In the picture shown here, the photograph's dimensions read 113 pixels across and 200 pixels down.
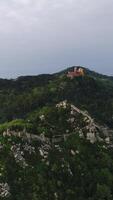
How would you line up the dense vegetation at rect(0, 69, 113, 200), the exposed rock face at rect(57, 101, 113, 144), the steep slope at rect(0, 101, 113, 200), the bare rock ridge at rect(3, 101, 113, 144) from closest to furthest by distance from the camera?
the dense vegetation at rect(0, 69, 113, 200) → the steep slope at rect(0, 101, 113, 200) → the bare rock ridge at rect(3, 101, 113, 144) → the exposed rock face at rect(57, 101, 113, 144)

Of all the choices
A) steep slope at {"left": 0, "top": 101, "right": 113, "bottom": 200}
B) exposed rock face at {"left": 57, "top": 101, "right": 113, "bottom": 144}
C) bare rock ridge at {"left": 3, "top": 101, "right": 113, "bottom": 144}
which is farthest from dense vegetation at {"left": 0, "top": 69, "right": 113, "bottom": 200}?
exposed rock face at {"left": 57, "top": 101, "right": 113, "bottom": 144}

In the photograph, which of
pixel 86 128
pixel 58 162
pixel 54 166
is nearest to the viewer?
pixel 54 166

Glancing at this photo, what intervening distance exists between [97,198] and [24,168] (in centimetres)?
1390

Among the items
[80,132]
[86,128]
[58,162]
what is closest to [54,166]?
[58,162]

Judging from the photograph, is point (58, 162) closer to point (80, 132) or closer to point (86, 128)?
point (80, 132)

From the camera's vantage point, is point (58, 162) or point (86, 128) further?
point (86, 128)

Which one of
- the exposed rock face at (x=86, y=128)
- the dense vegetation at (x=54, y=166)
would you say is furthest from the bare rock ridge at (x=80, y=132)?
the dense vegetation at (x=54, y=166)

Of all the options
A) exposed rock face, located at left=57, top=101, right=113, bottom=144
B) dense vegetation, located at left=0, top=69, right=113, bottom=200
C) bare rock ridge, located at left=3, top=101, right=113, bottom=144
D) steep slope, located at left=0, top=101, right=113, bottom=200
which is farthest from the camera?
exposed rock face, located at left=57, top=101, right=113, bottom=144

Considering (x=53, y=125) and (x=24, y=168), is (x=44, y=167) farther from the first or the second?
(x=53, y=125)

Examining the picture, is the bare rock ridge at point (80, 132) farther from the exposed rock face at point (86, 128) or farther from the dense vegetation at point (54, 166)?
the dense vegetation at point (54, 166)

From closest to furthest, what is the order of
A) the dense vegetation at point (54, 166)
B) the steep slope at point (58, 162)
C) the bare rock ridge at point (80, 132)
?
the dense vegetation at point (54, 166) < the steep slope at point (58, 162) < the bare rock ridge at point (80, 132)

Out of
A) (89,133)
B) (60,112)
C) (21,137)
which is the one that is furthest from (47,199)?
(60,112)

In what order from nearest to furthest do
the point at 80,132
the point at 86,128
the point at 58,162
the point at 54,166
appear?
the point at 54,166 < the point at 58,162 < the point at 80,132 < the point at 86,128

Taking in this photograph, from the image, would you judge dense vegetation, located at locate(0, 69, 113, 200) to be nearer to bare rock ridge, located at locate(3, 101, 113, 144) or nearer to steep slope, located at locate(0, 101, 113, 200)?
steep slope, located at locate(0, 101, 113, 200)
